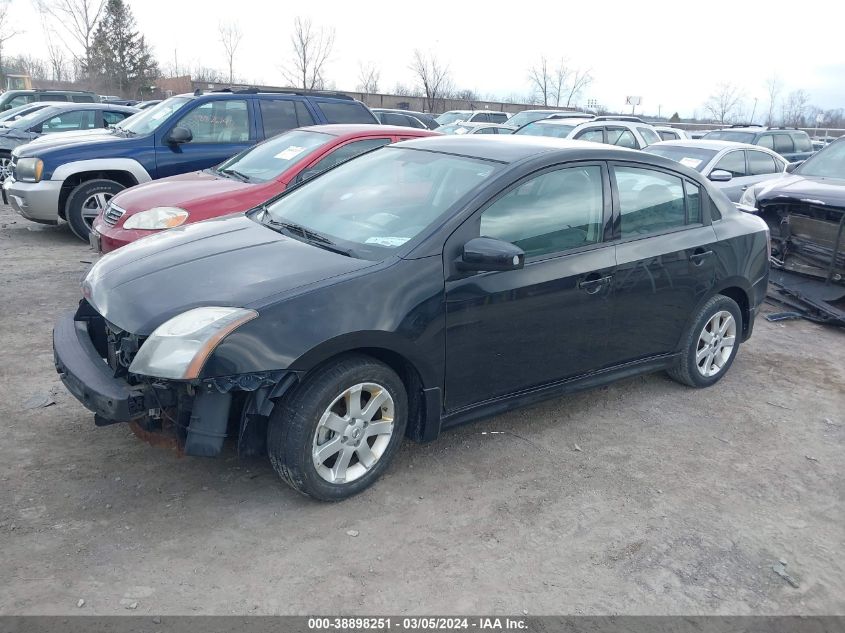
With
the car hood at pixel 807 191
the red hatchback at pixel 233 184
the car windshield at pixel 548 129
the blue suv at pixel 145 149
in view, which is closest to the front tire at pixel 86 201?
the blue suv at pixel 145 149

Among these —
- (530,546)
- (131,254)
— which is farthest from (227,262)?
(530,546)

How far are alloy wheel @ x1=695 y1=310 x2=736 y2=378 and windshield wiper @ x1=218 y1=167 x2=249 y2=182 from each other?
4.34 metres

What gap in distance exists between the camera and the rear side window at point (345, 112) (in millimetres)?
9438

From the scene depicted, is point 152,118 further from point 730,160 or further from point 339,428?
point 730,160

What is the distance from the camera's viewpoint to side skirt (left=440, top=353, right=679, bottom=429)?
12.8 ft

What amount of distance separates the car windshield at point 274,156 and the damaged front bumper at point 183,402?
380 centimetres

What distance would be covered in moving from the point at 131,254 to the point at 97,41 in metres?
52.8

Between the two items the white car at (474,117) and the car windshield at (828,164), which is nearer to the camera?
the car windshield at (828,164)

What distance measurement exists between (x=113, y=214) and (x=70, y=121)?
909cm

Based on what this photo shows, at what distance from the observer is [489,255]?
11.7 feet

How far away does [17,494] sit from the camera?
3.49m

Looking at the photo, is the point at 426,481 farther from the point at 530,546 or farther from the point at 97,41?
the point at 97,41

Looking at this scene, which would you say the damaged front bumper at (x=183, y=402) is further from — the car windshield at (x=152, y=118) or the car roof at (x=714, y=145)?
the car roof at (x=714, y=145)

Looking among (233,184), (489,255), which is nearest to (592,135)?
(233,184)
